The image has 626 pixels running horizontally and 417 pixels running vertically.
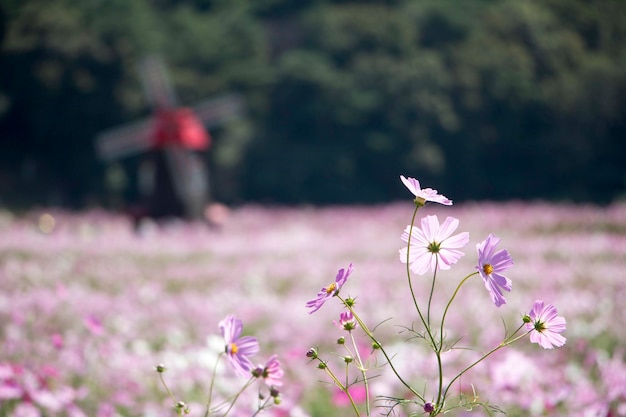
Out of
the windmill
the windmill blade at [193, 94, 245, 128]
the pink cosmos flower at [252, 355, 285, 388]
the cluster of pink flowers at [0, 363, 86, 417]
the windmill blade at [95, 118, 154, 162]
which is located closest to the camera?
the pink cosmos flower at [252, 355, 285, 388]

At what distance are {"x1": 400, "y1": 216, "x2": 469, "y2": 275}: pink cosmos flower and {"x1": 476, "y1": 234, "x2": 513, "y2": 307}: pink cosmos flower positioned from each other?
40 mm

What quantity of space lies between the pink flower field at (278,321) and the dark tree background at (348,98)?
11.9 m

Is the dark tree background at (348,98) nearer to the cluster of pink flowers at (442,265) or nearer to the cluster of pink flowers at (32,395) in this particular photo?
the cluster of pink flowers at (32,395)

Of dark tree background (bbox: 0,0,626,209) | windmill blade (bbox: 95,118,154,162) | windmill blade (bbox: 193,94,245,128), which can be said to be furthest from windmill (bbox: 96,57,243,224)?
dark tree background (bbox: 0,0,626,209)

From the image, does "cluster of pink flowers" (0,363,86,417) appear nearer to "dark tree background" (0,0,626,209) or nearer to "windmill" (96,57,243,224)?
"windmill" (96,57,243,224)

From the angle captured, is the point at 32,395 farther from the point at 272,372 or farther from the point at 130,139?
the point at 130,139

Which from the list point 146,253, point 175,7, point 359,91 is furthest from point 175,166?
point 175,7

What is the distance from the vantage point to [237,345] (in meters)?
1.63

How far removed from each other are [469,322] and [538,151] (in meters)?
22.1

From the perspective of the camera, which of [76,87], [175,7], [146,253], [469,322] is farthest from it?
[175,7]

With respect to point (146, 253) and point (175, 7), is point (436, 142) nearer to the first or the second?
point (175, 7)

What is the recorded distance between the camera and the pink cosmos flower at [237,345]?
1.57m

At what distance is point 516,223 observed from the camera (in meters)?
14.6

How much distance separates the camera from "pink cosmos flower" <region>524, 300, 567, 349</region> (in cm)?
149
